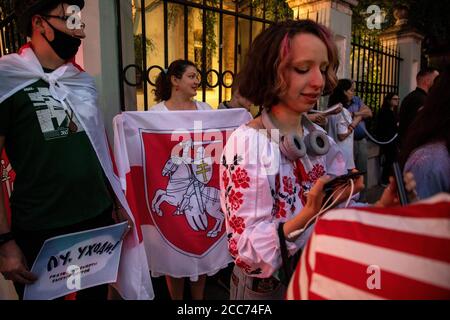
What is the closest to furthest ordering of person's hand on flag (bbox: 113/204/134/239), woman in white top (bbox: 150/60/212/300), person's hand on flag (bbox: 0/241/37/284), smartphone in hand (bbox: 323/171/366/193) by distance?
smartphone in hand (bbox: 323/171/366/193) < person's hand on flag (bbox: 0/241/37/284) < person's hand on flag (bbox: 113/204/134/239) < woman in white top (bbox: 150/60/212/300)

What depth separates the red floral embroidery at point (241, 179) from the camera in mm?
1222

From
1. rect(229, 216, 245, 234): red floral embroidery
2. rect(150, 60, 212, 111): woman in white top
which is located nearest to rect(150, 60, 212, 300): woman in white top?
rect(150, 60, 212, 111): woman in white top

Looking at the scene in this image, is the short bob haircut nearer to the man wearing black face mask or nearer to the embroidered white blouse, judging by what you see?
the embroidered white blouse

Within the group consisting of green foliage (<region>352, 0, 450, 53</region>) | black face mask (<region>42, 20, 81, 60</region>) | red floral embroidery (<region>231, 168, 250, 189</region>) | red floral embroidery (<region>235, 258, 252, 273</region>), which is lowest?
red floral embroidery (<region>235, 258, 252, 273</region>)

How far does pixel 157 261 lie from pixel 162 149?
2.71 feet

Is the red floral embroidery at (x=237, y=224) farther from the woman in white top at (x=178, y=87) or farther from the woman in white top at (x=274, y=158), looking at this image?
the woman in white top at (x=178, y=87)

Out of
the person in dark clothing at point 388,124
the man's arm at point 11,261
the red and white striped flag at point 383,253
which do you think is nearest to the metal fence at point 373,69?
the person in dark clothing at point 388,124

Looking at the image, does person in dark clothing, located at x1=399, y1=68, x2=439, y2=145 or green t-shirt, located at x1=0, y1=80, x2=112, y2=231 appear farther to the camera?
person in dark clothing, located at x1=399, y1=68, x2=439, y2=145

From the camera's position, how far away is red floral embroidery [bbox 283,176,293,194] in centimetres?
130

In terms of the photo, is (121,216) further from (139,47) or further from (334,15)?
(139,47)

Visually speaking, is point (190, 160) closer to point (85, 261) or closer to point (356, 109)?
point (85, 261)

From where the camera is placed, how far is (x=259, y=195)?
3.98 feet

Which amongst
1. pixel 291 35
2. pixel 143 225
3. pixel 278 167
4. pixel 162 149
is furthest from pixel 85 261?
pixel 291 35

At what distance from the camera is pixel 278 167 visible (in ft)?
4.20
